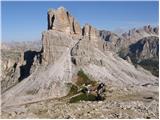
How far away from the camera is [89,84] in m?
117

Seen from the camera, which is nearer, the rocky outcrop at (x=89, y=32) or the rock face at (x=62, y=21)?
the rock face at (x=62, y=21)

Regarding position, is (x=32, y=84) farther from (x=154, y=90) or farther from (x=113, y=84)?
(x=154, y=90)

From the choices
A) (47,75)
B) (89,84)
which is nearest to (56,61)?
(47,75)

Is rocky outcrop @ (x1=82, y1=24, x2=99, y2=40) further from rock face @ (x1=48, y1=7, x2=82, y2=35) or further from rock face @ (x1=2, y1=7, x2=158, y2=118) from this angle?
rock face @ (x1=48, y1=7, x2=82, y2=35)

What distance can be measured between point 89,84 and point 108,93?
58.3ft

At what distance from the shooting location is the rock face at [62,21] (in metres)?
140

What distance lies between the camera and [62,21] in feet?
465

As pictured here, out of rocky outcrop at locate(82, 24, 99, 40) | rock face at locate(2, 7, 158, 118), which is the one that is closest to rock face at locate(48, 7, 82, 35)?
rock face at locate(2, 7, 158, 118)

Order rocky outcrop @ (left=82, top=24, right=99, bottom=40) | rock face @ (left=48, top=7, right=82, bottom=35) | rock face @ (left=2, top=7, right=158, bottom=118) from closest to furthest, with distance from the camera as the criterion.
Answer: rock face @ (left=2, top=7, right=158, bottom=118) < rock face @ (left=48, top=7, right=82, bottom=35) < rocky outcrop @ (left=82, top=24, right=99, bottom=40)

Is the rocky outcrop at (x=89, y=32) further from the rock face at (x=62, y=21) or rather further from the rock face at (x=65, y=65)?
the rock face at (x=62, y=21)

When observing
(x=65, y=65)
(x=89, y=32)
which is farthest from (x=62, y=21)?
(x=65, y=65)

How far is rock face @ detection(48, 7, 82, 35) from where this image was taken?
Result: 459 feet

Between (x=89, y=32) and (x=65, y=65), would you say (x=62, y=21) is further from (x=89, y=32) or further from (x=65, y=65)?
(x=65, y=65)

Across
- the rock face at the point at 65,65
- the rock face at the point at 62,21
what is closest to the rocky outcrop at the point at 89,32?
the rock face at the point at 65,65
